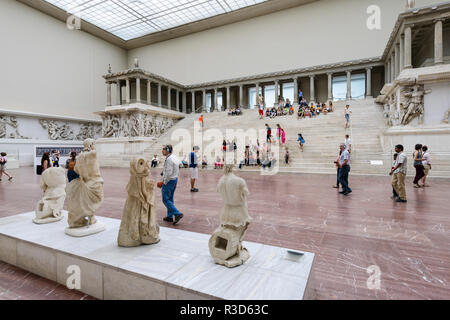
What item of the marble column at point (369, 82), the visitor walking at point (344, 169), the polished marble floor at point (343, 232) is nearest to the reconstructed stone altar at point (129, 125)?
the polished marble floor at point (343, 232)

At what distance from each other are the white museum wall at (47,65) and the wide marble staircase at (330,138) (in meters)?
12.3

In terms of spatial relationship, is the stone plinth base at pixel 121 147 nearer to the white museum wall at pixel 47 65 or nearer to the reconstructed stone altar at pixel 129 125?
the reconstructed stone altar at pixel 129 125

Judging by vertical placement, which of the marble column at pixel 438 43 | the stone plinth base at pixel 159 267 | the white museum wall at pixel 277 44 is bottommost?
the stone plinth base at pixel 159 267

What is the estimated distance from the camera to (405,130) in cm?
1298

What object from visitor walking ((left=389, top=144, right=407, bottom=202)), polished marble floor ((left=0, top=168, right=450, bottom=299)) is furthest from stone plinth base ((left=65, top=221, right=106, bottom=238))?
visitor walking ((left=389, top=144, right=407, bottom=202))

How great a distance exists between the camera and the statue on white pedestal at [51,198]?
3.80 m

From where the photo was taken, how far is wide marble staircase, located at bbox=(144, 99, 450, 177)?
37.7 ft

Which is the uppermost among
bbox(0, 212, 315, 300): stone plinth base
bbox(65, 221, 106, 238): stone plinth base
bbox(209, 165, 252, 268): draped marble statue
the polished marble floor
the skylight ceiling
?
the skylight ceiling

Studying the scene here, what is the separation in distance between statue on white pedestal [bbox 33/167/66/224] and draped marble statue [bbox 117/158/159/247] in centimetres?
175

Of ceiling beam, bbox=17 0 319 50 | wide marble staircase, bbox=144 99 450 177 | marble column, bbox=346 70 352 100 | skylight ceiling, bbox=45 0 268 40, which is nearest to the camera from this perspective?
wide marble staircase, bbox=144 99 450 177

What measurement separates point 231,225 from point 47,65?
3039 cm

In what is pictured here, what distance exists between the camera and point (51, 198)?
3.85 m

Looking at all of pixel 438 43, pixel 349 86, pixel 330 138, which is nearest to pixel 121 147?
pixel 330 138

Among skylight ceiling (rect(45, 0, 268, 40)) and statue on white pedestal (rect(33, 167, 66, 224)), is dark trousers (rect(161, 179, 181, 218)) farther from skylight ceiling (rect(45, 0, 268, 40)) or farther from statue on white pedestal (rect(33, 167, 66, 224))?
skylight ceiling (rect(45, 0, 268, 40))
